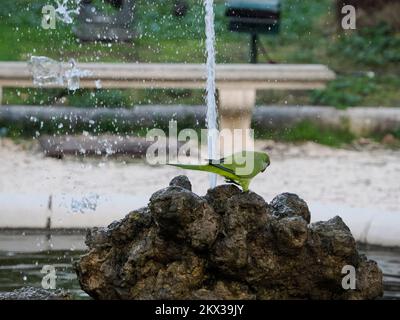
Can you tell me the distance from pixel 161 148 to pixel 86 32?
98.1 inches

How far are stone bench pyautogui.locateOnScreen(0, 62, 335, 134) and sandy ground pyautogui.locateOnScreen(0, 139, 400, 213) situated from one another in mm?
514

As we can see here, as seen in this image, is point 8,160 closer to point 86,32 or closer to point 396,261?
point 86,32

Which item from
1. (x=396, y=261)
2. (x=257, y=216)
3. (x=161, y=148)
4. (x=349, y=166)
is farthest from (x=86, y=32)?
(x=257, y=216)

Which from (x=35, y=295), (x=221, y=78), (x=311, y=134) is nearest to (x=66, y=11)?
(x=311, y=134)

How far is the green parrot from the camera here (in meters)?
4.33

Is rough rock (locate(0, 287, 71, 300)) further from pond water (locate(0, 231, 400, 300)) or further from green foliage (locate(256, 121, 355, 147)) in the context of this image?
green foliage (locate(256, 121, 355, 147))

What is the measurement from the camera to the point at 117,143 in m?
9.31

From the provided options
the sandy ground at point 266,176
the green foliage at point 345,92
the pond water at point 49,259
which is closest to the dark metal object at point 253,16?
the green foliage at point 345,92

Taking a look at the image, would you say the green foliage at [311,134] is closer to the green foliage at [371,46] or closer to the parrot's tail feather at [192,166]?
the green foliage at [371,46]

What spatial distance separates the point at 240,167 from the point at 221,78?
4.84m

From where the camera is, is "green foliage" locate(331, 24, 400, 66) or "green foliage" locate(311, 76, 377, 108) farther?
"green foliage" locate(331, 24, 400, 66)

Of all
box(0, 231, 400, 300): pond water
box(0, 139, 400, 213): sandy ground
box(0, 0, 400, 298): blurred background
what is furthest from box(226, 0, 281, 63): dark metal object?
box(0, 231, 400, 300): pond water

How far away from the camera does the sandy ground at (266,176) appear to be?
27.2 feet

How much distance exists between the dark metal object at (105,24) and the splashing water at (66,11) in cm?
7
